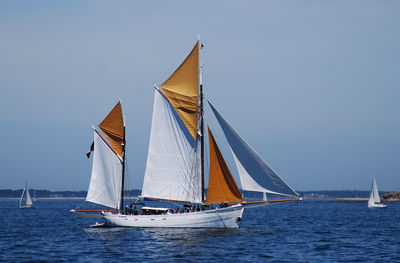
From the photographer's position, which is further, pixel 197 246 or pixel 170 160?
pixel 170 160

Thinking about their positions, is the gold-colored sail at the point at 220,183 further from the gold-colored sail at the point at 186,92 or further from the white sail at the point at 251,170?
the gold-colored sail at the point at 186,92

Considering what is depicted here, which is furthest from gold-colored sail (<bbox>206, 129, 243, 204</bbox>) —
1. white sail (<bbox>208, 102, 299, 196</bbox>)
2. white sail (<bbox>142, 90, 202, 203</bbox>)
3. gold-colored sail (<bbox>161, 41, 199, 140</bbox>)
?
gold-colored sail (<bbox>161, 41, 199, 140</bbox>)

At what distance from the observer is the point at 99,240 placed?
1817 inches

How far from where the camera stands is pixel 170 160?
51.9m

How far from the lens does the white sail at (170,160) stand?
51781mm

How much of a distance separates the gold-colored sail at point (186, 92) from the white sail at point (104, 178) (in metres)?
8.49

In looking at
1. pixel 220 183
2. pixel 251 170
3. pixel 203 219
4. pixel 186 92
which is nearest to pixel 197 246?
pixel 203 219

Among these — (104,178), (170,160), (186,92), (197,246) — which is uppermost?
(186,92)

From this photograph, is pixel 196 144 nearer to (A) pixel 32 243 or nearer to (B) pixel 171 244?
(B) pixel 171 244

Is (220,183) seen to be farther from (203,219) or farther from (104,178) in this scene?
(104,178)

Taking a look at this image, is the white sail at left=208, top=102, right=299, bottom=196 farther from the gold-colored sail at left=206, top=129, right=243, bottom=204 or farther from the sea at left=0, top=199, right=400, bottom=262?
the sea at left=0, top=199, right=400, bottom=262

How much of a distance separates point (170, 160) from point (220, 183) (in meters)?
5.66

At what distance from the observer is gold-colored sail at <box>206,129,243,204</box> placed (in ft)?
159

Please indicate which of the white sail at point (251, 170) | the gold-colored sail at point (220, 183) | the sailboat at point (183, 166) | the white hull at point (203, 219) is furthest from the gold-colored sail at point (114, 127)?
the white sail at point (251, 170)
